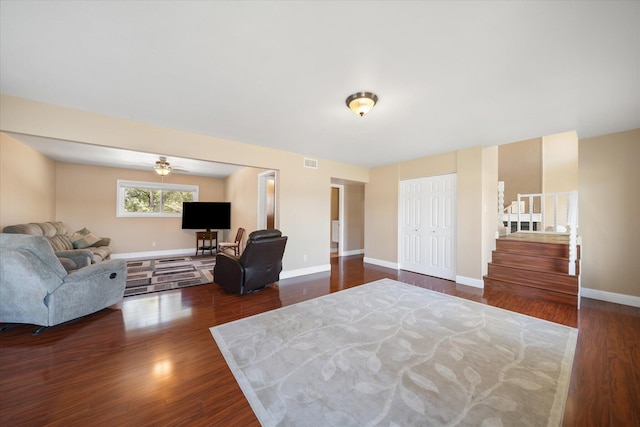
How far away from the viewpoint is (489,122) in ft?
10.0

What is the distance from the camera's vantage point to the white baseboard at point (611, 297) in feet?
10.6

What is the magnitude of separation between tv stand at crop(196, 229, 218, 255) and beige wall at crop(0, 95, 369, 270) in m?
3.81

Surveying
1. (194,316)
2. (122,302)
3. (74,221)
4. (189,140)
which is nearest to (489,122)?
(189,140)

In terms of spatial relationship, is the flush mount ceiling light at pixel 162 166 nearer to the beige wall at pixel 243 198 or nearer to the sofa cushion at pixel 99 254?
the beige wall at pixel 243 198

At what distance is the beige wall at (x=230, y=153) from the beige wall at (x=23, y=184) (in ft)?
5.77

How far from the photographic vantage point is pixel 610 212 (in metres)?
3.45

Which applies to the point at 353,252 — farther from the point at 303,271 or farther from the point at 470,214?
the point at 470,214

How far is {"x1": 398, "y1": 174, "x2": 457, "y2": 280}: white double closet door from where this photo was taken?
15.1ft

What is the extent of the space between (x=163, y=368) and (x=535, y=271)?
5.07 m

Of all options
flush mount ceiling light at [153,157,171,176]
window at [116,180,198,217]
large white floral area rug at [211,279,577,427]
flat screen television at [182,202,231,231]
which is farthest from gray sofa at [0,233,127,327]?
window at [116,180,198,217]

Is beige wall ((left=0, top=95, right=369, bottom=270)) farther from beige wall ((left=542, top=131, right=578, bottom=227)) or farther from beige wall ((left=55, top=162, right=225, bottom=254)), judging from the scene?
beige wall ((left=542, top=131, right=578, bottom=227))

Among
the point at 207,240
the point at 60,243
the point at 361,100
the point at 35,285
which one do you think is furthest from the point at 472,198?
the point at 60,243

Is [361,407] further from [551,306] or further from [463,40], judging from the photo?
[551,306]

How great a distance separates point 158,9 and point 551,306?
17.8 ft
